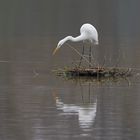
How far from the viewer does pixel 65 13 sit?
254 feet

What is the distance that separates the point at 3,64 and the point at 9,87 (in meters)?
6.61

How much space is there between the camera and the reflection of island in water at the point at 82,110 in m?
15.1

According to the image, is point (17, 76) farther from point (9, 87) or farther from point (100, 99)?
point (100, 99)

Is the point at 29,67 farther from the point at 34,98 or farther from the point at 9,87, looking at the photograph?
the point at 34,98

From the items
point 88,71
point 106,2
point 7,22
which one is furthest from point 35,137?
point 106,2

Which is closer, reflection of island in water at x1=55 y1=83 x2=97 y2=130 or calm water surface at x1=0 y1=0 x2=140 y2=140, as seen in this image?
calm water surface at x1=0 y1=0 x2=140 y2=140

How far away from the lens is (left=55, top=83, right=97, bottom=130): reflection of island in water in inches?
593

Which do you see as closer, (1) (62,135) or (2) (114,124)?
(1) (62,135)

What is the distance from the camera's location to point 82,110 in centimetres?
1664

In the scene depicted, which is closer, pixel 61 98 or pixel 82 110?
pixel 82 110

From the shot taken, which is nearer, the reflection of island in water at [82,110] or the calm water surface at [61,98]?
the calm water surface at [61,98]

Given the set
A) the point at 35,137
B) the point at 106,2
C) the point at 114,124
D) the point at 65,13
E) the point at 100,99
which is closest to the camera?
the point at 35,137

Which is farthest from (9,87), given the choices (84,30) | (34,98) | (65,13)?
(65,13)

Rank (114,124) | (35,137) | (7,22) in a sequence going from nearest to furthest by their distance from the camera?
(35,137) < (114,124) < (7,22)
